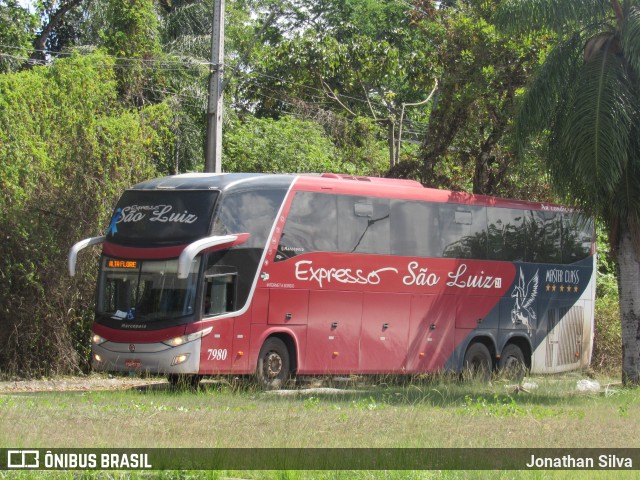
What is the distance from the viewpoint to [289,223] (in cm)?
1886

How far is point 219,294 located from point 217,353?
1.05 metres

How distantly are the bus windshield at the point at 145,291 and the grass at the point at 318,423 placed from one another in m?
2.25

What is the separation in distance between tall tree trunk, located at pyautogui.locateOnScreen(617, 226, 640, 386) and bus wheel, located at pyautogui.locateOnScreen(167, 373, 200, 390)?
8.17 meters

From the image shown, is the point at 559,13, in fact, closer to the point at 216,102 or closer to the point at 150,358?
the point at 216,102

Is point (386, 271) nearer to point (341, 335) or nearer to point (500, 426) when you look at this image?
point (341, 335)

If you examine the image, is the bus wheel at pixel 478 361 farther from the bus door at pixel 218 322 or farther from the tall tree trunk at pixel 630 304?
the bus door at pixel 218 322

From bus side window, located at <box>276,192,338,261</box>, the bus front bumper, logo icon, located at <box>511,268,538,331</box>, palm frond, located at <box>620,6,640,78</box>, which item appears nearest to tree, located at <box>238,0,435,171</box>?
logo icon, located at <box>511,268,538,331</box>

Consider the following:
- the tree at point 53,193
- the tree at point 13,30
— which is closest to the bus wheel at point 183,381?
the tree at point 53,193

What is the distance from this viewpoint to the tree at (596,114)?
1731 cm

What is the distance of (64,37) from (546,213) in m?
22.6

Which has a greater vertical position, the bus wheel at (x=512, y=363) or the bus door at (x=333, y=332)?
the bus door at (x=333, y=332)

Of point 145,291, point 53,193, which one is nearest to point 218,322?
point 145,291

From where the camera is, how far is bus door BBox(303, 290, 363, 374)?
19469 millimetres

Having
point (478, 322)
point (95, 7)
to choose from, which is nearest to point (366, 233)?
point (478, 322)
